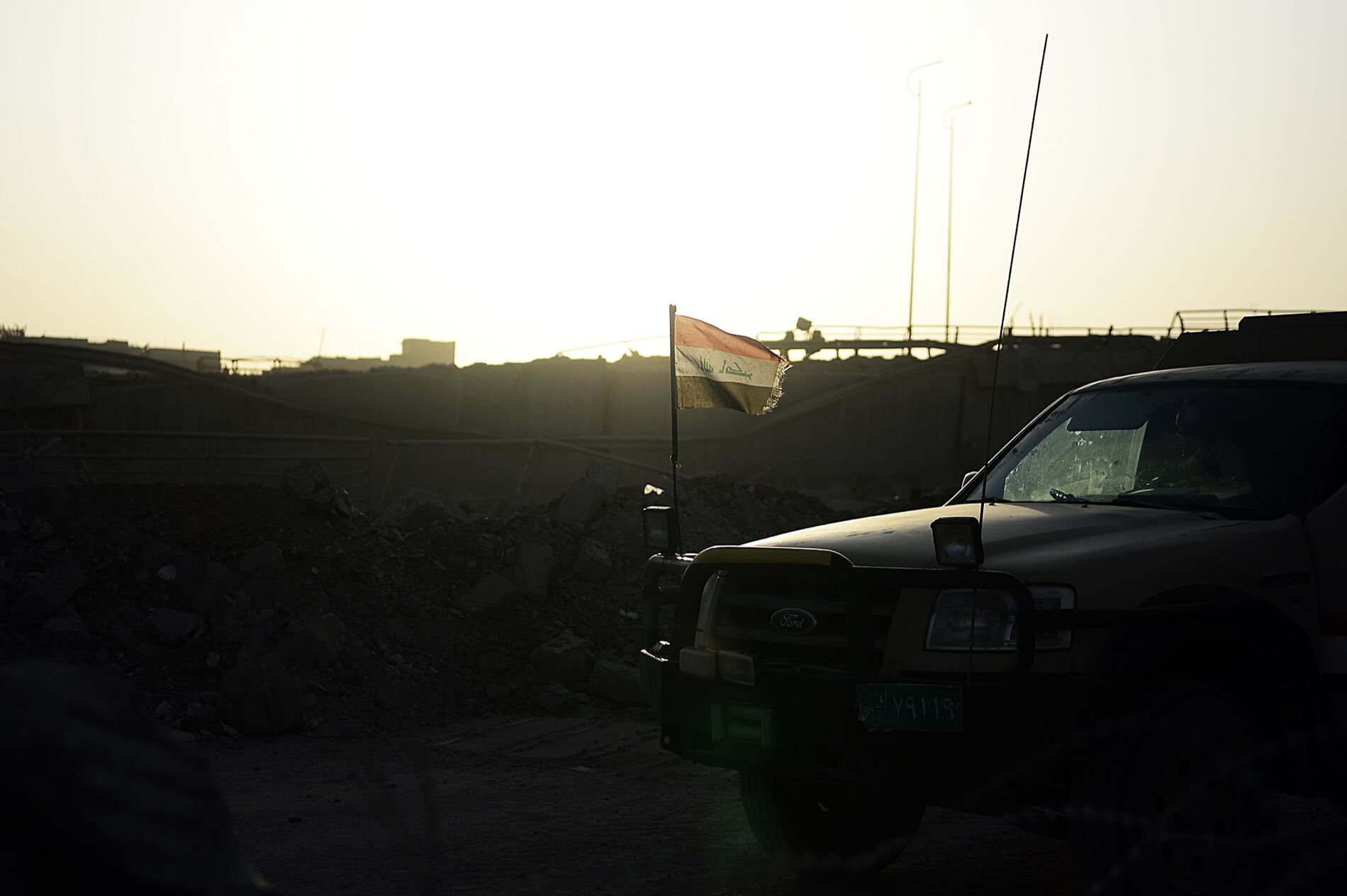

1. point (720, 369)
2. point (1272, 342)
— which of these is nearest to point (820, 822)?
point (720, 369)

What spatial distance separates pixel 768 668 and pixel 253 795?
14.3ft

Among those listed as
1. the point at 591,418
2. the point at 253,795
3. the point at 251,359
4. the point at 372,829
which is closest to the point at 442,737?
the point at 253,795

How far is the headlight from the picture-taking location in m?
4.43

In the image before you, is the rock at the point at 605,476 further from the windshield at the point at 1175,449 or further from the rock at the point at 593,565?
the windshield at the point at 1175,449

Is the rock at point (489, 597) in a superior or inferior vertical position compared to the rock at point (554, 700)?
superior

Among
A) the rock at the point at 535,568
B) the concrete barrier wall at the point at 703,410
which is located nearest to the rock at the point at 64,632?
the rock at the point at 535,568

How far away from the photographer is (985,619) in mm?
4504

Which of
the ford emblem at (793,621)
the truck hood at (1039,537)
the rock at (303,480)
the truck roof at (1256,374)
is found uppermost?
the truck roof at (1256,374)

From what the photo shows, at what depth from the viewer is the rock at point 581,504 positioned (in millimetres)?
14688

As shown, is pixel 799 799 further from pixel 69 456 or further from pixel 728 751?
pixel 69 456

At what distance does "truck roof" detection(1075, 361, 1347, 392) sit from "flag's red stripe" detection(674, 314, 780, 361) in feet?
9.11

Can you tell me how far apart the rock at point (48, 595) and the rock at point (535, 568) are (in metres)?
3.94

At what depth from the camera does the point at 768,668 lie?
15.8 feet

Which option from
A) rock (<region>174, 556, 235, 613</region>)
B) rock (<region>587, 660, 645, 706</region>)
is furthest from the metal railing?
rock (<region>587, 660, 645, 706</region>)
